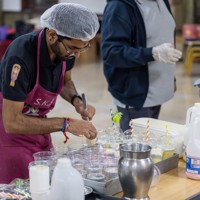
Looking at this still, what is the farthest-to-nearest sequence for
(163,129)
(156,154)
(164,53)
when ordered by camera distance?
(164,53)
(163,129)
(156,154)

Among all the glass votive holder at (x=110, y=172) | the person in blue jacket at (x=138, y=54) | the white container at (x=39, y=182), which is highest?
the person in blue jacket at (x=138, y=54)

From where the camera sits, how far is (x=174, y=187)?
2.39 metres

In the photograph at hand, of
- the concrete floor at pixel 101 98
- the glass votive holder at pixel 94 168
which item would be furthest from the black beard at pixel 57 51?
the concrete floor at pixel 101 98

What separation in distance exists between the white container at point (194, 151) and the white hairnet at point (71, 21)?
0.68 m

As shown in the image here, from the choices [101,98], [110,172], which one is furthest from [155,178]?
[101,98]

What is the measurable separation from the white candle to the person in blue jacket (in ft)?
4.80

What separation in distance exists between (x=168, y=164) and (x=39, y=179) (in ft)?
2.80

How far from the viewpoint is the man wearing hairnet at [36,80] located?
8.21 feet

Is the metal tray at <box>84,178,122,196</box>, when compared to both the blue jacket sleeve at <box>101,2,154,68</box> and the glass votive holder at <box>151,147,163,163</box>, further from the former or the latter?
the blue jacket sleeve at <box>101,2,154,68</box>

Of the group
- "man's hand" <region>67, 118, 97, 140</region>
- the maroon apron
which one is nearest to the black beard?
the maroon apron

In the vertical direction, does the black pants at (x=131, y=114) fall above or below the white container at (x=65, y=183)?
below

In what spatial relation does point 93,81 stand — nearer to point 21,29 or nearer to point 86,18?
point 21,29

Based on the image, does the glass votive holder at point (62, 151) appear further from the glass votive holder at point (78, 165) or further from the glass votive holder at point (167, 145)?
the glass votive holder at point (167, 145)

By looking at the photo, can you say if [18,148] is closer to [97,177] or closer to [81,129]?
[81,129]
